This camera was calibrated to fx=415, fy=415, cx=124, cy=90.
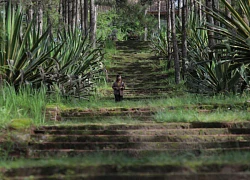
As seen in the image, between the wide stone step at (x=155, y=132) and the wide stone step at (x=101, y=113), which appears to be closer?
the wide stone step at (x=155, y=132)

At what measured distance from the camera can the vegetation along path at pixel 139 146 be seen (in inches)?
190

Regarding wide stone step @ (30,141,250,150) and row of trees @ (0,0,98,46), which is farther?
row of trees @ (0,0,98,46)

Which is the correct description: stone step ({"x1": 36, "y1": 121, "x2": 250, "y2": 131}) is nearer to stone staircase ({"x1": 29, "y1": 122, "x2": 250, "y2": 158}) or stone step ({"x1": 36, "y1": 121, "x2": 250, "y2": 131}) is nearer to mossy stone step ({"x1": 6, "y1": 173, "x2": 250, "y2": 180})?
stone staircase ({"x1": 29, "y1": 122, "x2": 250, "y2": 158})

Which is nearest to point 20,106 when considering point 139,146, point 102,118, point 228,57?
point 102,118

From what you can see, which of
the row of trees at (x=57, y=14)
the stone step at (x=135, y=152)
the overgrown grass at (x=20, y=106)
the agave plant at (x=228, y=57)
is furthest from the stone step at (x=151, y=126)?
the row of trees at (x=57, y=14)

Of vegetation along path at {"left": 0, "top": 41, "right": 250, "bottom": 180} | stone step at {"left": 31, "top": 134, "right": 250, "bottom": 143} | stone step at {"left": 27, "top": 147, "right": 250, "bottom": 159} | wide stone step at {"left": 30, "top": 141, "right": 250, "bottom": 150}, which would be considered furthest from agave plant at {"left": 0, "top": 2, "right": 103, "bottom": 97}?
stone step at {"left": 27, "top": 147, "right": 250, "bottom": 159}

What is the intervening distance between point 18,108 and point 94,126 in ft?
5.48

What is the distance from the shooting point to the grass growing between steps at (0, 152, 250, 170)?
4.94 meters

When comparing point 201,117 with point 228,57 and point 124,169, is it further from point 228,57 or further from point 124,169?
point 228,57

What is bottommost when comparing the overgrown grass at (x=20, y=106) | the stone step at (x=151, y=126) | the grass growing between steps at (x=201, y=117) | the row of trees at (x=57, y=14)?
the stone step at (x=151, y=126)

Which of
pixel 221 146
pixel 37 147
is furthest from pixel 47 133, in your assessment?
pixel 221 146

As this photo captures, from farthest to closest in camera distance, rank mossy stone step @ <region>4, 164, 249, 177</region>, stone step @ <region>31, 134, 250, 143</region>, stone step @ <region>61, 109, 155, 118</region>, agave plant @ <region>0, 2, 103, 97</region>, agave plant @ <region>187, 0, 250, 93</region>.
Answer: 1. agave plant @ <region>187, 0, 250, 93</region>
2. agave plant @ <region>0, 2, 103, 97</region>
3. stone step @ <region>61, 109, 155, 118</region>
4. stone step @ <region>31, 134, 250, 143</region>
5. mossy stone step @ <region>4, 164, 249, 177</region>

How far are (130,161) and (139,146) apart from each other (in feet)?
3.03

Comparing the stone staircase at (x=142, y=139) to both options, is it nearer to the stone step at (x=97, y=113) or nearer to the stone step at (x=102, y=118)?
the stone step at (x=102, y=118)
